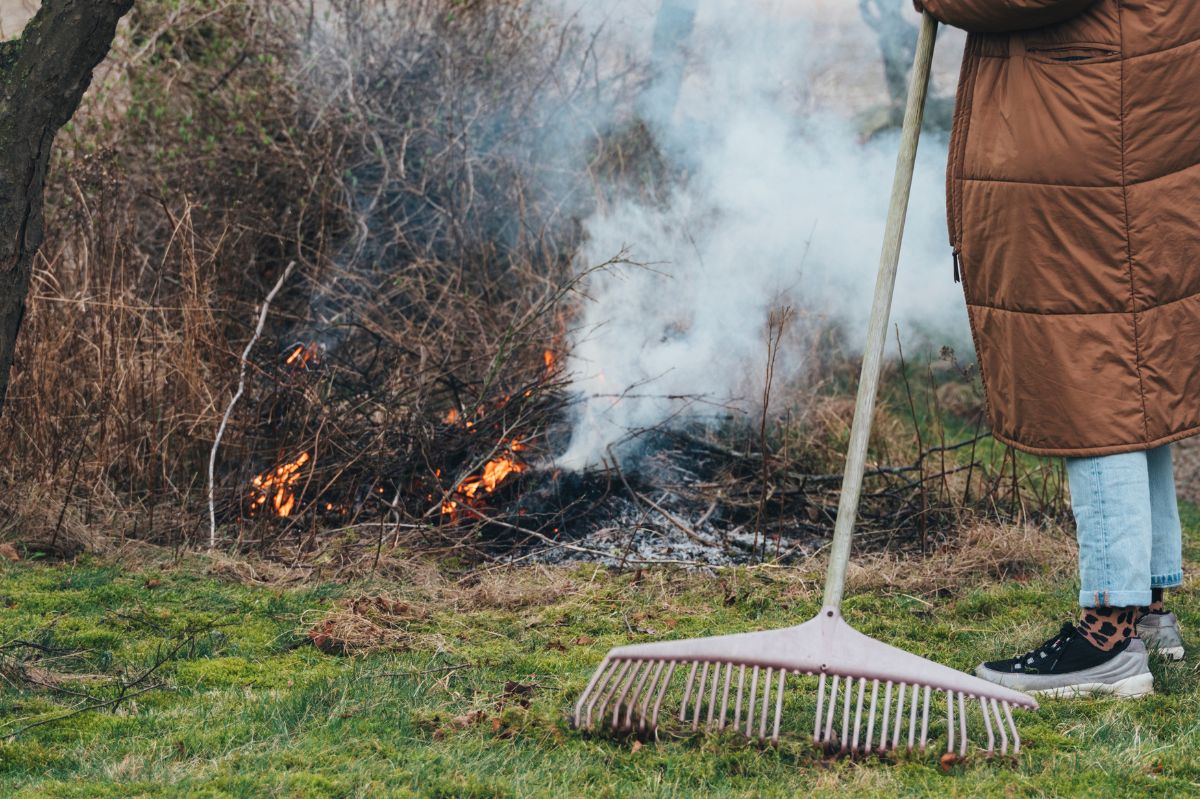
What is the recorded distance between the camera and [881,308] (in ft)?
9.22

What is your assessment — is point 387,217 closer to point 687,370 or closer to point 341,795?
point 687,370

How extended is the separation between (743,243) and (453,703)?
395 cm

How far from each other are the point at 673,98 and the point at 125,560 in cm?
476

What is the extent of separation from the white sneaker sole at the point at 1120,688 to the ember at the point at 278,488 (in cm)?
305

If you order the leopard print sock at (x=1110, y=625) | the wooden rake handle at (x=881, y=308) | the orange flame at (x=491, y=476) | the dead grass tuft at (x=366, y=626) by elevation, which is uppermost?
the wooden rake handle at (x=881, y=308)

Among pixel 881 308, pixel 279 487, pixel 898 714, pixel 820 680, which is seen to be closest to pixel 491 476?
pixel 279 487

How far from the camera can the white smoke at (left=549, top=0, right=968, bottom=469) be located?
5477 mm

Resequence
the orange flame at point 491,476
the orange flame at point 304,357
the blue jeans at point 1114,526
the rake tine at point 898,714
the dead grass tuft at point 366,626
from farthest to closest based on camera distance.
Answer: the orange flame at point 304,357, the orange flame at point 491,476, the dead grass tuft at point 366,626, the blue jeans at point 1114,526, the rake tine at point 898,714

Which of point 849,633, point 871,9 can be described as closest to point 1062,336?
point 849,633

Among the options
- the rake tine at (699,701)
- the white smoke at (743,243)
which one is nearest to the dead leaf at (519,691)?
the rake tine at (699,701)

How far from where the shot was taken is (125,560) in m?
4.18

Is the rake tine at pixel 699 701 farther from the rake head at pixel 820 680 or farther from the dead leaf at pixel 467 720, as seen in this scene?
the dead leaf at pixel 467 720

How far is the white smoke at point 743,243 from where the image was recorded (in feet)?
18.0

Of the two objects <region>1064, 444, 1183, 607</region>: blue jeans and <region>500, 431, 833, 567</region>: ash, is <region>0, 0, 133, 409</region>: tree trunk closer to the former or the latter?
<region>500, 431, 833, 567</region>: ash
